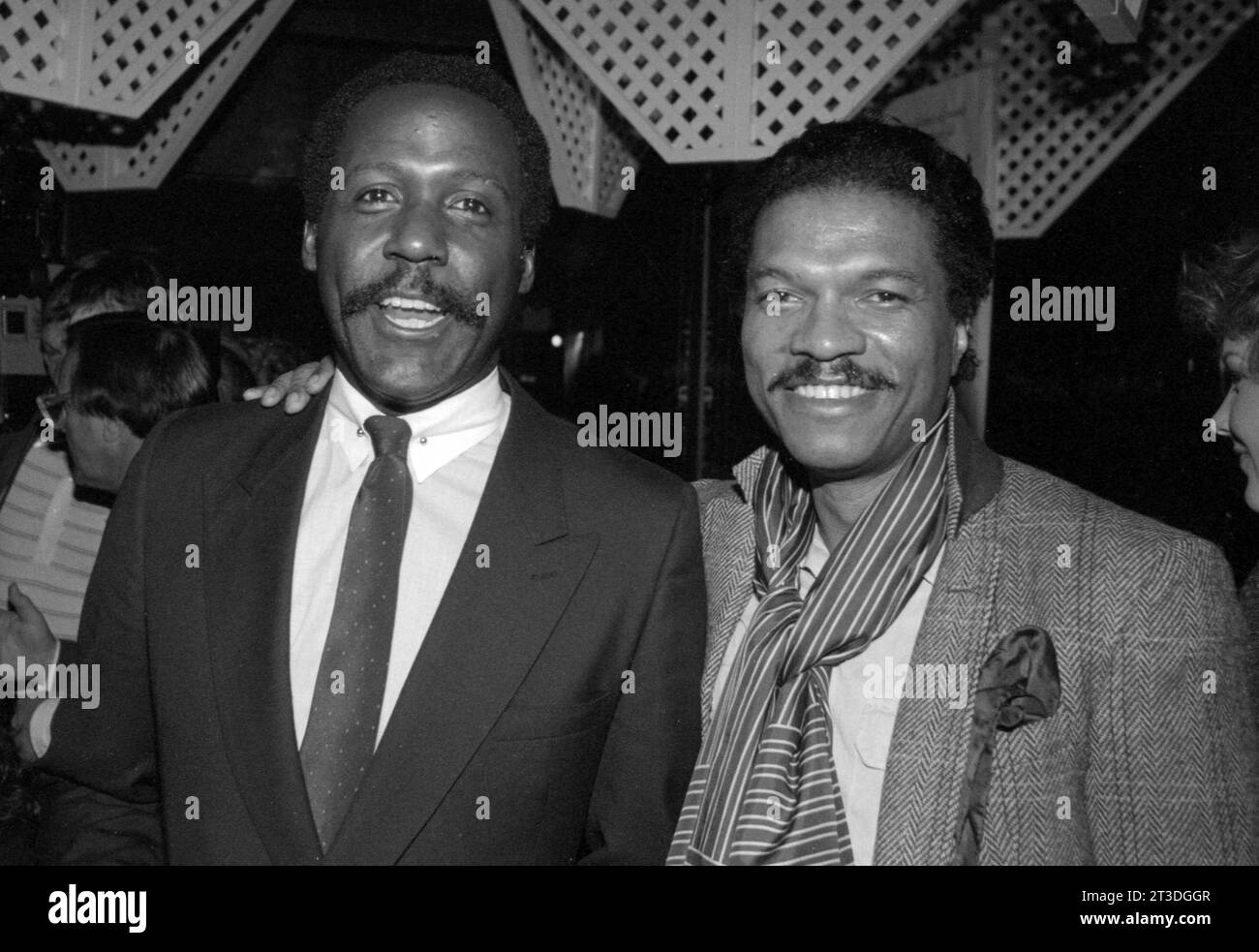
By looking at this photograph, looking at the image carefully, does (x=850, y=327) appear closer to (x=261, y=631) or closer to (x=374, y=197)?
(x=374, y=197)

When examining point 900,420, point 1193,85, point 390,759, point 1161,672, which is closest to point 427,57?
point 900,420

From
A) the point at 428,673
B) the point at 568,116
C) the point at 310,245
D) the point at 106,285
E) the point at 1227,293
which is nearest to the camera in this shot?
the point at 428,673

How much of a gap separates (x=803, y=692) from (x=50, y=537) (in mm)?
1832

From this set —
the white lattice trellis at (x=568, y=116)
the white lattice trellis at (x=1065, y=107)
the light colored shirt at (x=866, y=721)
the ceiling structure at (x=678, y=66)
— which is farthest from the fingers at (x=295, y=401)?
the white lattice trellis at (x=1065, y=107)

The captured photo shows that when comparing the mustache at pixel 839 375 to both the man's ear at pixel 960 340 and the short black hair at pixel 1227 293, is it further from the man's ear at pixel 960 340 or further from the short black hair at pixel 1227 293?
the short black hair at pixel 1227 293

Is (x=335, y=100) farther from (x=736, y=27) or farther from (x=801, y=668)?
(x=736, y=27)

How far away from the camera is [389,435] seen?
151cm

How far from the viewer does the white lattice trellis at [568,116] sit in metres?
3.58

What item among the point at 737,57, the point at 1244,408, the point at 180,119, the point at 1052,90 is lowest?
the point at 1244,408

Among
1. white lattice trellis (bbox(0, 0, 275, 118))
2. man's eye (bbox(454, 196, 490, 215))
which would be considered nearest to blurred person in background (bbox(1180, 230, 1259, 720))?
man's eye (bbox(454, 196, 490, 215))

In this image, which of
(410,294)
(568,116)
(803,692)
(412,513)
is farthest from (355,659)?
(568,116)

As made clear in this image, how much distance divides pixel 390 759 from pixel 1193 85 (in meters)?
3.84

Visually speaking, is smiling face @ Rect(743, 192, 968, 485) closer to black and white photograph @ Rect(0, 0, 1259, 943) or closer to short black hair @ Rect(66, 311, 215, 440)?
black and white photograph @ Rect(0, 0, 1259, 943)

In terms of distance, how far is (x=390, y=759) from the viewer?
1352 mm
